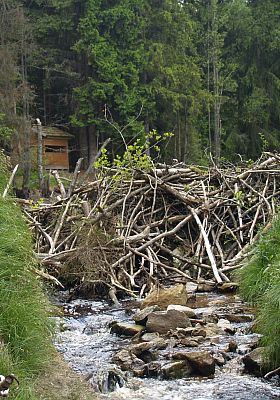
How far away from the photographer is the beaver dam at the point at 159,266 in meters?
5.90

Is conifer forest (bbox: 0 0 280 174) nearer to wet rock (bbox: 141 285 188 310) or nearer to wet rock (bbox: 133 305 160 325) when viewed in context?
wet rock (bbox: 141 285 188 310)

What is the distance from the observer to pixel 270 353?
5.45 metres

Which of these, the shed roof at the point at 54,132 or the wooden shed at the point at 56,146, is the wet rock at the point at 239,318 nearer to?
the wooden shed at the point at 56,146

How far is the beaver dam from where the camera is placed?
590 cm

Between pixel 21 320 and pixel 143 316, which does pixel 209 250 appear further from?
pixel 21 320

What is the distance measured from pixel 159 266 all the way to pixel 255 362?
4233mm

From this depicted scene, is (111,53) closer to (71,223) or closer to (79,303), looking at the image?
(71,223)

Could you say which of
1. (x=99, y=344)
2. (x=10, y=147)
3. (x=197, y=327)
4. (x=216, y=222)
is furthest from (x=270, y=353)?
(x=10, y=147)

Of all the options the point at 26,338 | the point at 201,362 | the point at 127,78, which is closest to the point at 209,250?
the point at 201,362

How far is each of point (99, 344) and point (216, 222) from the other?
4689 mm

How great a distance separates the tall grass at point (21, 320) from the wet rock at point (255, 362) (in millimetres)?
1868

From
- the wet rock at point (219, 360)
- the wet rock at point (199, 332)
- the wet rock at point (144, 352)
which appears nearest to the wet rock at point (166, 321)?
the wet rock at point (199, 332)

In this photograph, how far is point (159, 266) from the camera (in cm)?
977

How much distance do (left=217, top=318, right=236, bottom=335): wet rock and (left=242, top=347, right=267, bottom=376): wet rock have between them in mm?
1145
